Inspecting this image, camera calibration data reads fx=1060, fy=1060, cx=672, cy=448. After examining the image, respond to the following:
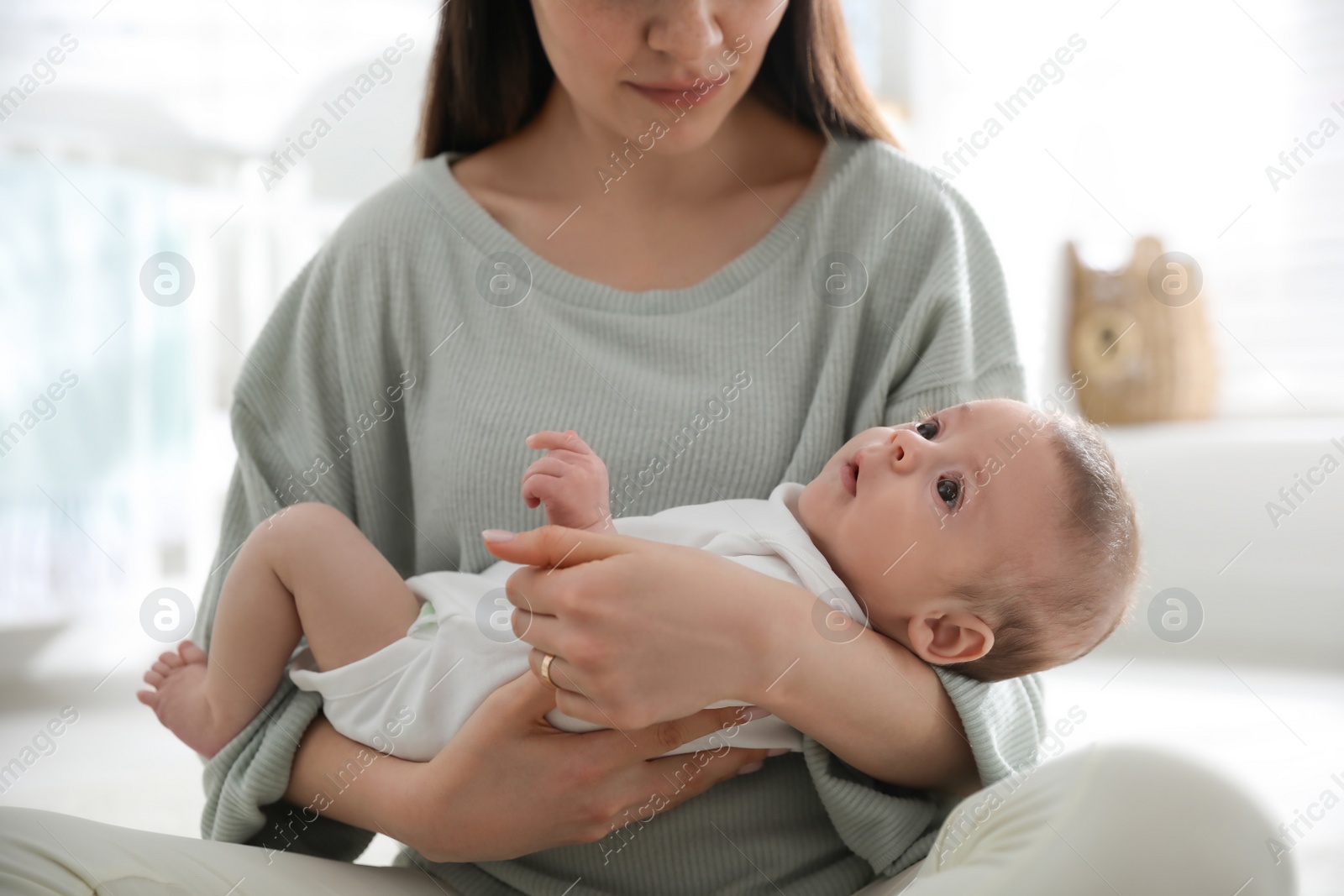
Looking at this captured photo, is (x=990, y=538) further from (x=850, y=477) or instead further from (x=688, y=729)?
(x=688, y=729)

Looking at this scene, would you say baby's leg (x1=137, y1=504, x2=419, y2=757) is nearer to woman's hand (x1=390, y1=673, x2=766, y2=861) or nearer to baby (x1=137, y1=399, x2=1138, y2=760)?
baby (x1=137, y1=399, x2=1138, y2=760)

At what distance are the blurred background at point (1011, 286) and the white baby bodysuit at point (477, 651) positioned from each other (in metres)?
1.02

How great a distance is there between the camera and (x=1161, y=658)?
259 centimetres

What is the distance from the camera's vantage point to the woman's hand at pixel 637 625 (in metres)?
0.80

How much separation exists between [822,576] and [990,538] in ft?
0.49

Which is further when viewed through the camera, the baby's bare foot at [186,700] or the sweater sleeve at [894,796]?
the baby's bare foot at [186,700]

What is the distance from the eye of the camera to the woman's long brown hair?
1253 mm

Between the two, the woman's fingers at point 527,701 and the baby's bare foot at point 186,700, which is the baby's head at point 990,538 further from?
the baby's bare foot at point 186,700

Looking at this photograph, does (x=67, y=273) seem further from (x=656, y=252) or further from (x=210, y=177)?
(x=656, y=252)

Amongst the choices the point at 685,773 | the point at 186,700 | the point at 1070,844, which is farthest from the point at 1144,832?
the point at 186,700

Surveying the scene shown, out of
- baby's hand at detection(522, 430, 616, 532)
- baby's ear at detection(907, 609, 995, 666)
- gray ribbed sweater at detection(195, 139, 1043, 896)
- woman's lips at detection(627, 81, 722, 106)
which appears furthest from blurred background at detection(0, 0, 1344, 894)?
woman's lips at detection(627, 81, 722, 106)

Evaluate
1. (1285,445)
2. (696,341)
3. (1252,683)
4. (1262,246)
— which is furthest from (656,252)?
(1262,246)

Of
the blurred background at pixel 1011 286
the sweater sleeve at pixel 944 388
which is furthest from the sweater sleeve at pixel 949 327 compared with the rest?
the blurred background at pixel 1011 286

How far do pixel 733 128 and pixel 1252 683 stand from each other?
1.74 m
